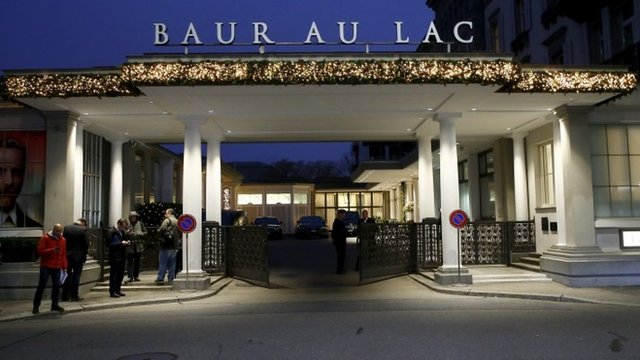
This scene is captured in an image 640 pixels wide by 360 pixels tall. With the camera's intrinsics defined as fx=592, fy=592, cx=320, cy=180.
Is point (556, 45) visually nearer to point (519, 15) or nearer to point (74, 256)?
point (519, 15)

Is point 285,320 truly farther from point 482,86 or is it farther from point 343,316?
point 482,86

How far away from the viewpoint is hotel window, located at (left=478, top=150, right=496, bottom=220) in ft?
69.1

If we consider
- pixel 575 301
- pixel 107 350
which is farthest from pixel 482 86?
pixel 107 350

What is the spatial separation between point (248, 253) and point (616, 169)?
30.0ft

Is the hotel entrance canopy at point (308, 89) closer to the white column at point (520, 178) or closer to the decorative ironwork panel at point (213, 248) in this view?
the white column at point (520, 178)

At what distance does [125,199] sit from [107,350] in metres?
11.3

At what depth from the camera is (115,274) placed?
12492mm

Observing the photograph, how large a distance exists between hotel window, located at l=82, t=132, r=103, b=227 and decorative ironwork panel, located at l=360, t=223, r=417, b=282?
747cm

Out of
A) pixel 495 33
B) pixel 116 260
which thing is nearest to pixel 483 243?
pixel 116 260

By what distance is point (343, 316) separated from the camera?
990cm

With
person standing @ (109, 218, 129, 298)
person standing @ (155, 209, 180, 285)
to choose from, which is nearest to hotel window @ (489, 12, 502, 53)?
person standing @ (155, 209, 180, 285)

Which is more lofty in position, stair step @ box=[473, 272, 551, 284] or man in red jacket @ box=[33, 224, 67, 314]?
man in red jacket @ box=[33, 224, 67, 314]

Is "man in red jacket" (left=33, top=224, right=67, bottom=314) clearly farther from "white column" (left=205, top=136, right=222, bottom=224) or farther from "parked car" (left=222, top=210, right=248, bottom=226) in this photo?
"parked car" (left=222, top=210, right=248, bottom=226)

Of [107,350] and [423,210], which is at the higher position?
[423,210]
